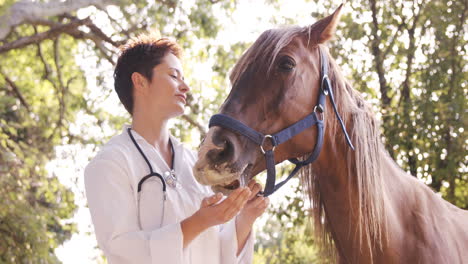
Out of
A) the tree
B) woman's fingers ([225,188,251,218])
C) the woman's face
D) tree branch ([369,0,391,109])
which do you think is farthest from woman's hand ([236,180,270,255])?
the tree

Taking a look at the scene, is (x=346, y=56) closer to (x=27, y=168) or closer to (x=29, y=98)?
(x=27, y=168)

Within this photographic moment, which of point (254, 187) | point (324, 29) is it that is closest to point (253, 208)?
point (254, 187)

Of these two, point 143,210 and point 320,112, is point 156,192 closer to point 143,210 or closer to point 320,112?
point 143,210

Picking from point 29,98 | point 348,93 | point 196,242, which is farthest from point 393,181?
point 29,98

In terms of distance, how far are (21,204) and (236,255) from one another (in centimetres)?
362

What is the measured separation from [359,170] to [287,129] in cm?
33

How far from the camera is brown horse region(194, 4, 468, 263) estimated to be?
5.88ft

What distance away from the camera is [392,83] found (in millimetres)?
4250

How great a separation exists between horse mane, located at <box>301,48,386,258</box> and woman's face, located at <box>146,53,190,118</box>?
1.92ft

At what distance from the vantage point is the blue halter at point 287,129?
1704 millimetres

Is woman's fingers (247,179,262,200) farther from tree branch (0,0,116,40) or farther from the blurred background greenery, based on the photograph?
tree branch (0,0,116,40)

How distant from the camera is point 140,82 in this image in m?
2.01

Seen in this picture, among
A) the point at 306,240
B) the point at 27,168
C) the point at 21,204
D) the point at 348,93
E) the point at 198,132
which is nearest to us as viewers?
the point at 348,93

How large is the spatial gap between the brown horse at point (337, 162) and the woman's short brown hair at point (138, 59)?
32 centimetres
